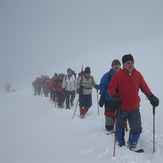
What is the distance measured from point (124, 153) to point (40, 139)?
229 centimetres

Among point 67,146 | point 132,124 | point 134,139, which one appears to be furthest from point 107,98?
point 67,146

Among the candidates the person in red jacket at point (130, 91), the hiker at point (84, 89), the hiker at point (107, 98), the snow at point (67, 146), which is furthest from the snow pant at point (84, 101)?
the person in red jacket at point (130, 91)

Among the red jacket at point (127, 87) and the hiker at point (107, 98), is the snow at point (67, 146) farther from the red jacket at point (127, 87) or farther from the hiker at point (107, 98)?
the red jacket at point (127, 87)

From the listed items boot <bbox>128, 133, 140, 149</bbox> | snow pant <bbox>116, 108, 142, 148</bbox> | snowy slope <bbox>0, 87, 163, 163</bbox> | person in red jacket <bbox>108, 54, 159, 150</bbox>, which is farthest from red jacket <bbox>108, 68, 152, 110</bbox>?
snowy slope <bbox>0, 87, 163, 163</bbox>

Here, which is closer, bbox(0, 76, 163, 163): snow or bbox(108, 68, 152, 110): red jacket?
bbox(0, 76, 163, 163): snow

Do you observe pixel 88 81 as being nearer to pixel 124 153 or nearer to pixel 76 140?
pixel 76 140

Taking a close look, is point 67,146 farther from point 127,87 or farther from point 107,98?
point 127,87

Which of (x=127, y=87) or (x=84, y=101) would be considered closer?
(x=127, y=87)

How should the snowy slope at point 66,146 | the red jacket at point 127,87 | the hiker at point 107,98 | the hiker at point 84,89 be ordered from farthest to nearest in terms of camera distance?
the hiker at point 84,89 → the hiker at point 107,98 → the red jacket at point 127,87 → the snowy slope at point 66,146

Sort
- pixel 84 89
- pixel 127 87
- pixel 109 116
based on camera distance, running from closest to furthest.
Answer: pixel 127 87 < pixel 109 116 < pixel 84 89

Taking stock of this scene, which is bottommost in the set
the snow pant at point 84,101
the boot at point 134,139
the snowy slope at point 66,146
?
the snowy slope at point 66,146

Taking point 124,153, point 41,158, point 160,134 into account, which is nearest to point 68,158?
point 41,158

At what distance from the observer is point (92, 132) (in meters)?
4.45

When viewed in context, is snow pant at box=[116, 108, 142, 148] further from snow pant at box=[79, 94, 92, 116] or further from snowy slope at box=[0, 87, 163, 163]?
snow pant at box=[79, 94, 92, 116]
